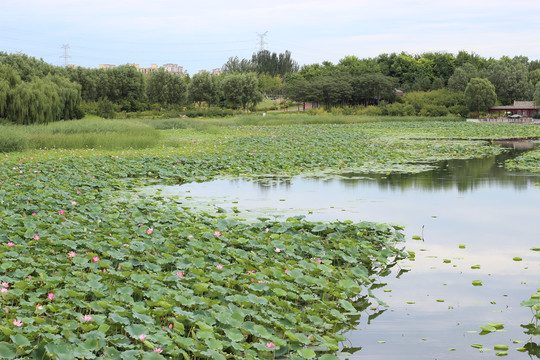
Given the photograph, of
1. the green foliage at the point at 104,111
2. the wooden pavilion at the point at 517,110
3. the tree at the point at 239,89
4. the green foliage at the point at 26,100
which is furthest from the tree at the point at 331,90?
the green foliage at the point at 26,100

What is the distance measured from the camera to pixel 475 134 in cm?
3650

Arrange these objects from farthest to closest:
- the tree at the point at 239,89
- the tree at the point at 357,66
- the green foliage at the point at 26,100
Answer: the tree at the point at 357,66, the tree at the point at 239,89, the green foliage at the point at 26,100

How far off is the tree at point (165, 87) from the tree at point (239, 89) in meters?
6.05

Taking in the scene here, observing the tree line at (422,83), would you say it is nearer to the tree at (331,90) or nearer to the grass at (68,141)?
the tree at (331,90)

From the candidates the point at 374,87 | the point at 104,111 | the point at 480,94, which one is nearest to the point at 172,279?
the point at 104,111

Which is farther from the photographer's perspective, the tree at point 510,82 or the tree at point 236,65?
the tree at point 236,65

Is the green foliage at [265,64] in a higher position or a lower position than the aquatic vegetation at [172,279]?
higher

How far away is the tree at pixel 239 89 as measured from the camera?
72412 mm

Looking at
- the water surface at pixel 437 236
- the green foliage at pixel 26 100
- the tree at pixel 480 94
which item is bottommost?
the water surface at pixel 437 236

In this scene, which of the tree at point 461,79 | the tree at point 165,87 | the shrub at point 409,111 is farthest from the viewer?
the tree at point 461,79

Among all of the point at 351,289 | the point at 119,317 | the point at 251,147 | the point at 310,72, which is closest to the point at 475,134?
the point at 251,147

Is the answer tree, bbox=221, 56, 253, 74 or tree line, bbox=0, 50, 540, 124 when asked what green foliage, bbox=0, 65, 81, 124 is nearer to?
tree line, bbox=0, 50, 540, 124

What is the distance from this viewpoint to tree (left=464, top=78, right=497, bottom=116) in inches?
2687

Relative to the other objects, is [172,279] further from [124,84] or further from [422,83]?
[422,83]
